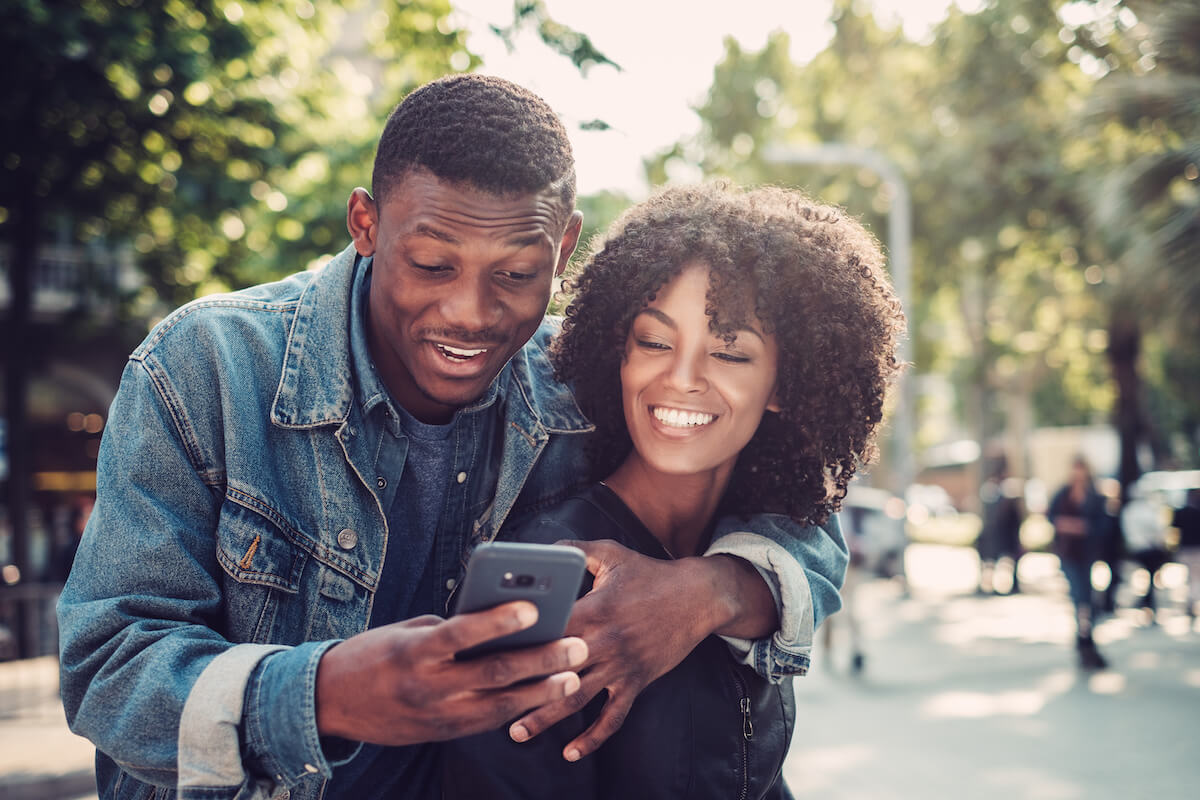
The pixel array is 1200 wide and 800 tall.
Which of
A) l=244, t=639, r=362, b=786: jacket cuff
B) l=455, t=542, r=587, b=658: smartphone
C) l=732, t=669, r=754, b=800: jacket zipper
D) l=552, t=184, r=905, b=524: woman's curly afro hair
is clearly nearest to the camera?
l=455, t=542, r=587, b=658: smartphone

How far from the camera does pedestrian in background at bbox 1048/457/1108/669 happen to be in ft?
35.5

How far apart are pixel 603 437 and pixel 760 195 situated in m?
0.70

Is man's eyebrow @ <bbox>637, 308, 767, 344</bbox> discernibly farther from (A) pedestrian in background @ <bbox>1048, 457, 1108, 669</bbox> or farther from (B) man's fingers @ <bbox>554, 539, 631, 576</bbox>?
(A) pedestrian in background @ <bbox>1048, 457, 1108, 669</bbox>

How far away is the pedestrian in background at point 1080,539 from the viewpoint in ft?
35.5

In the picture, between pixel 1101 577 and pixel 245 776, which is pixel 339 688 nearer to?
pixel 245 776

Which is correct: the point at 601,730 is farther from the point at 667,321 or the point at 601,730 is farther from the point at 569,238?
the point at 569,238

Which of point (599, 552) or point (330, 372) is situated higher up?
point (330, 372)

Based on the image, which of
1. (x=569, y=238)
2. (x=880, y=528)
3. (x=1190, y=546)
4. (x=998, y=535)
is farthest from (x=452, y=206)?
(x=998, y=535)

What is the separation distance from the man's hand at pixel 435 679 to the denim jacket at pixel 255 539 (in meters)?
0.07

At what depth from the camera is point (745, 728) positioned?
2174mm

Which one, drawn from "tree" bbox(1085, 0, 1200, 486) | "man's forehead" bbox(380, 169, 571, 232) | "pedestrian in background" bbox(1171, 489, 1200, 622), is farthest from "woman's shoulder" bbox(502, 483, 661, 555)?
"pedestrian in background" bbox(1171, 489, 1200, 622)

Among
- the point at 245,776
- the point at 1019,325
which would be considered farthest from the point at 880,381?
the point at 1019,325

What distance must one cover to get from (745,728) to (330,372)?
43.3 inches

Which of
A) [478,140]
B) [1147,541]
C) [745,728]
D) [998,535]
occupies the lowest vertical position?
[998,535]
